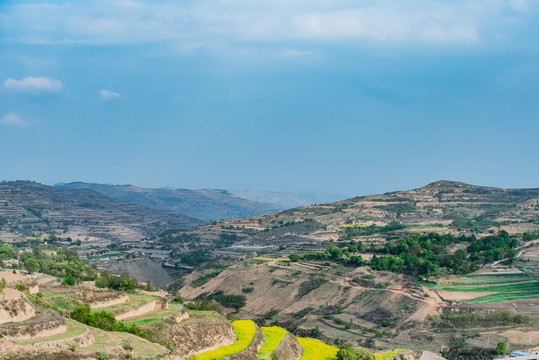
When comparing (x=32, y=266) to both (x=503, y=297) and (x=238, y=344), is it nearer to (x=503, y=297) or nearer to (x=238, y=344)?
(x=238, y=344)

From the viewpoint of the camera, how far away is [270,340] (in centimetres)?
4141

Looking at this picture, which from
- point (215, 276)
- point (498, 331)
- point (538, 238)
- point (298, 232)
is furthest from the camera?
point (298, 232)

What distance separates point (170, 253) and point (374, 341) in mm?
78389

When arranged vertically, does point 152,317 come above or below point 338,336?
above

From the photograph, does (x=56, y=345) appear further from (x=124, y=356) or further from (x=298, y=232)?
(x=298, y=232)

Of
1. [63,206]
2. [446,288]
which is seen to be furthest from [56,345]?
[63,206]

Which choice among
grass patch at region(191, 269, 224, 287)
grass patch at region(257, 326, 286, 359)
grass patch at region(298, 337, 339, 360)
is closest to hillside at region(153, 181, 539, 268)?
grass patch at region(191, 269, 224, 287)

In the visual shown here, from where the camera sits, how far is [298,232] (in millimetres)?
128375

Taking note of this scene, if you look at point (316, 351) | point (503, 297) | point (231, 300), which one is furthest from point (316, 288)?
point (316, 351)

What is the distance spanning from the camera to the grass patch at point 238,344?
34.2 metres

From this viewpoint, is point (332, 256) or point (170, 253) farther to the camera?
point (170, 253)

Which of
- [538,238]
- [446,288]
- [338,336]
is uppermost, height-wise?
[538,238]

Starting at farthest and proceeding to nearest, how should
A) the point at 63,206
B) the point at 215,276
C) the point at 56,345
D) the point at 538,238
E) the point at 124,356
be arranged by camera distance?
the point at 63,206 → the point at 215,276 → the point at 538,238 → the point at 124,356 → the point at 56,345

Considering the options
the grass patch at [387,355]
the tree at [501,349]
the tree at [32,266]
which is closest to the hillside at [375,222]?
the tree at [32,266]
